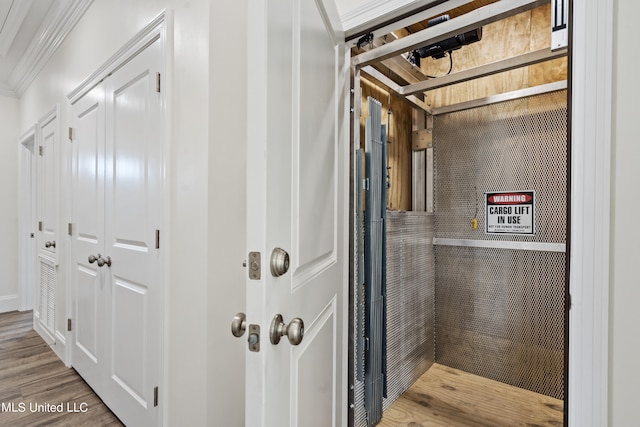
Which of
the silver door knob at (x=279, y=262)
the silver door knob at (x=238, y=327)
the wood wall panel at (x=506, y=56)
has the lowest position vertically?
the silver door knob at (x=238, y=327)

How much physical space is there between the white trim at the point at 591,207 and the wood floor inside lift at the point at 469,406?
1352mm

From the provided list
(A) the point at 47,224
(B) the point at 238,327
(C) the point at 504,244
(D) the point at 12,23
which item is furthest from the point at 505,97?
(A) the point at 47,224

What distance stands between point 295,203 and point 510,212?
203 centimetres

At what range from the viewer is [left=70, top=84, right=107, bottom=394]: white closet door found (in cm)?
202

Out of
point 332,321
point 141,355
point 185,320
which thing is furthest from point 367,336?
point 141,355

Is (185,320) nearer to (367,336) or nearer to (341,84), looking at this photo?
(367,336)

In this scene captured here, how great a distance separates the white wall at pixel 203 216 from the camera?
4.05 feet

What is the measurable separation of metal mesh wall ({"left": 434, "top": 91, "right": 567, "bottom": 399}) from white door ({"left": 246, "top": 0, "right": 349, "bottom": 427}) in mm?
1598

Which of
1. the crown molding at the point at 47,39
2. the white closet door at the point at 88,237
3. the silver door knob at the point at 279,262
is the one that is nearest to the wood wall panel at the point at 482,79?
the silver door knob at the point at 279,262

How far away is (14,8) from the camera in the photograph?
2383 mm

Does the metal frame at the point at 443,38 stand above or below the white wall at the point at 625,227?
above

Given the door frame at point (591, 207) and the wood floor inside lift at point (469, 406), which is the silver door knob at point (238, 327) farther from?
the wood floor inside lift at point (469, 406)

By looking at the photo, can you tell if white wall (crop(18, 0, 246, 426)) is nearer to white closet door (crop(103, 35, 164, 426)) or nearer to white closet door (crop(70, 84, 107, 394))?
white closet door (crop(103, 35, 164, 426))

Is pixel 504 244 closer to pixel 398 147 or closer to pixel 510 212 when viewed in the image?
pixel 510 212
